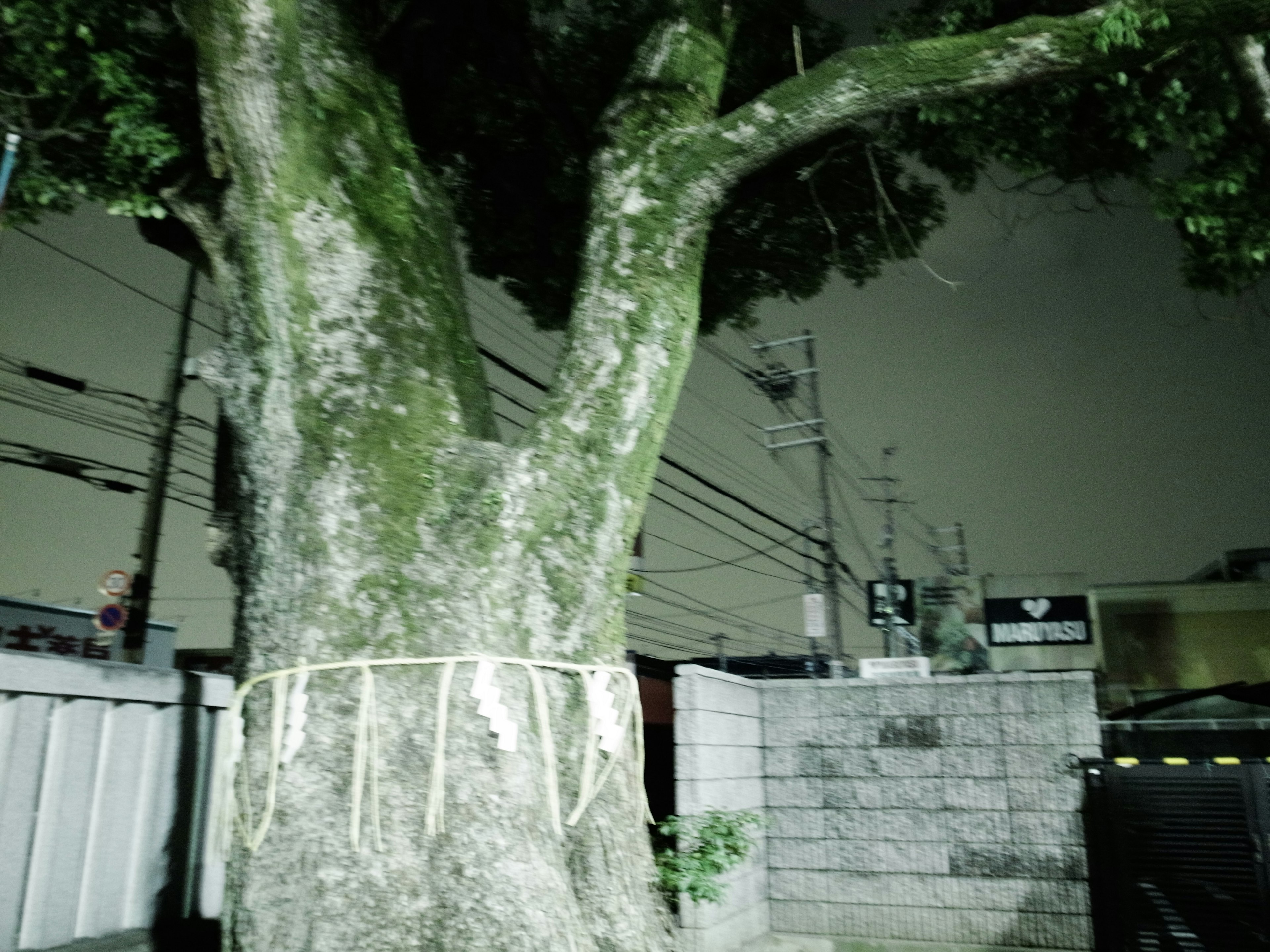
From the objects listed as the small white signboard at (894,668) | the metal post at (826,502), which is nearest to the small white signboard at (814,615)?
the metal post at (826,502)

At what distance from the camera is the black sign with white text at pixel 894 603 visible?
19281mm

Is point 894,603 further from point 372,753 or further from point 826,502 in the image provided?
point 372,753

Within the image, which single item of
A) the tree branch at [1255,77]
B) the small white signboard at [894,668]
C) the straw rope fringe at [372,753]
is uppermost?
the tree branch at [1255,77]

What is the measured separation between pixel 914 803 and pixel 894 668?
119cm

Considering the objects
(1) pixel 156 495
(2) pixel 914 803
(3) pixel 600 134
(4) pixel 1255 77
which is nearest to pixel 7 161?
(3) pixel 600 134

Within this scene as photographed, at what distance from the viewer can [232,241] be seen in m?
3.48

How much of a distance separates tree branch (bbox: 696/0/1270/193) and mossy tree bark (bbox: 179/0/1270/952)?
0.01m

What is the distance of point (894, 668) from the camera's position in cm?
744

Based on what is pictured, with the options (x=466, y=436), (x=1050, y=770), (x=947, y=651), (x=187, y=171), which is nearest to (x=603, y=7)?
(x=187, y=171)

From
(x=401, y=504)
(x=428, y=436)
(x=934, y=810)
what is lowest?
(x=934, y=810)

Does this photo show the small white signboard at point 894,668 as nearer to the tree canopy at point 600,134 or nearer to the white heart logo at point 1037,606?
the tree canopy at point 600,134

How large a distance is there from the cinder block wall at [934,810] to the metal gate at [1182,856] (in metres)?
0.32

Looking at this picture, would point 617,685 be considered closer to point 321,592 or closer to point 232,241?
point 321,592

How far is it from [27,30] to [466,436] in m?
3.72
